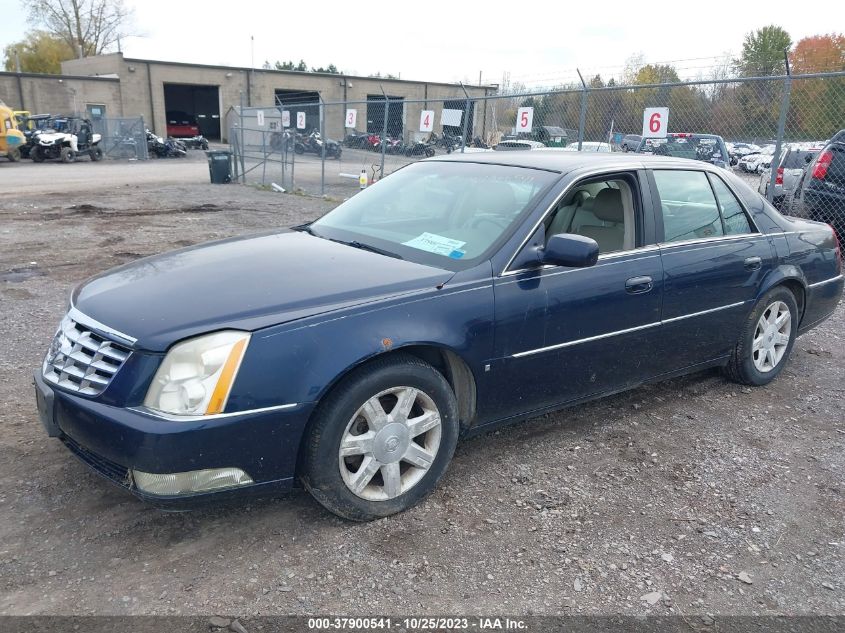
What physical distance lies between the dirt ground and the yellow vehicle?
91.9ft

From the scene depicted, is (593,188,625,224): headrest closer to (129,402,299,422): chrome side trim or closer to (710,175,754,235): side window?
(710,175,754,235): side window

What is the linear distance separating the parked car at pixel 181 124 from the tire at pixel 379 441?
163ft

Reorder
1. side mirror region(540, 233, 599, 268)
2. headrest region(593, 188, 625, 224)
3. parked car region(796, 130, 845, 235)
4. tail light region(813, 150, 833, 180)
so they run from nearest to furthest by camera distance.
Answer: side mirror region(540, 233, 599, 268) → headrest region(593, 188, 625, 224) → parked car region(796, 130, 845, 235) → tail light region(813, 150, 833, 180)

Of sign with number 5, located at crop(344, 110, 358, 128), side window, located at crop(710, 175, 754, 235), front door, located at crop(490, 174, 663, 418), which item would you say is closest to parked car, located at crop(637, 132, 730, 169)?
side window, located at crop(710, 175, 754, 235)

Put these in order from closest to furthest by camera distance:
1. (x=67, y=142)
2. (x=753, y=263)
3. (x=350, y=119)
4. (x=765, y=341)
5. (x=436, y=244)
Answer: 1. (x=436, y=244)
2. (x=753, y=263)
3. (x=765, y=341)
4. (x=350, y=119)
5. (x=67, y=142)

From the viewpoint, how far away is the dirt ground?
271cm

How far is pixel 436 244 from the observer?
3689 millimetres

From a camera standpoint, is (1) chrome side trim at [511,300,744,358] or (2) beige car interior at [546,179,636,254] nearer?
(1) chrome side trim at [511,300,744,358]

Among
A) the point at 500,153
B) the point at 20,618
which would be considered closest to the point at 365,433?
the point at 20,618

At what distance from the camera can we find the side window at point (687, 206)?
427 centimetres

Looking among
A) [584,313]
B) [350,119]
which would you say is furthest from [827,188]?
[350,119]

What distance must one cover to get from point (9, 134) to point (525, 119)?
24.5m

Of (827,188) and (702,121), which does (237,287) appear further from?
(702,121)

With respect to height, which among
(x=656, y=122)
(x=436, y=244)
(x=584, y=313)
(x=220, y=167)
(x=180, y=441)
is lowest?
(x=220, y=167)
